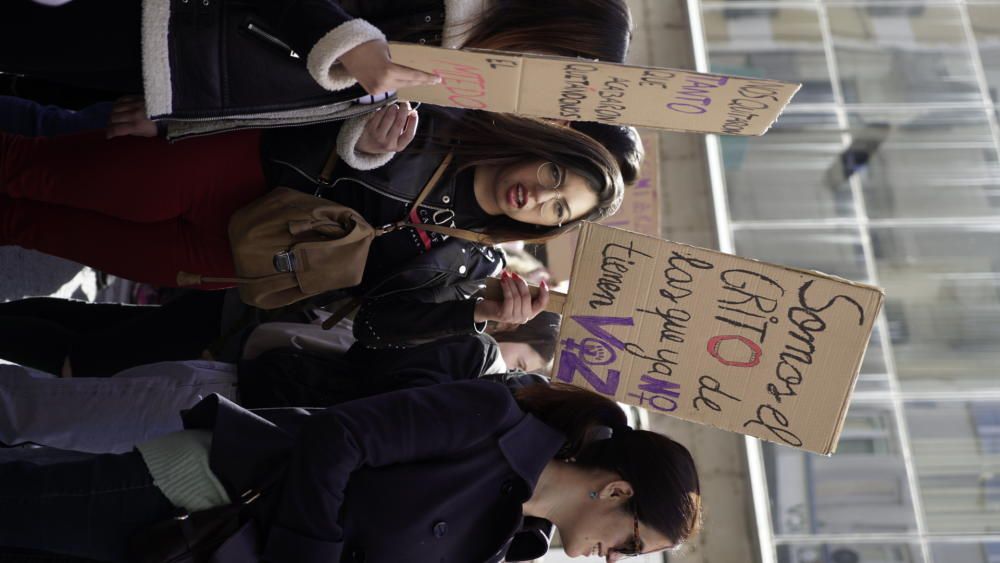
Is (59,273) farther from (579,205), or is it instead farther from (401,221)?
(579,205)

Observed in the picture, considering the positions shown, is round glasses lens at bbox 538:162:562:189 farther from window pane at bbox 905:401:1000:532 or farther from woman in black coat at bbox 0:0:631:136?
window pane at bbox 905:401:1000:532

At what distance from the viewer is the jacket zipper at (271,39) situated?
5.43ft

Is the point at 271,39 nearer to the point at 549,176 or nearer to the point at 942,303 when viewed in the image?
the point at 549,176

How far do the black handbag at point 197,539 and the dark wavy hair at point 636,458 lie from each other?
2.39ft

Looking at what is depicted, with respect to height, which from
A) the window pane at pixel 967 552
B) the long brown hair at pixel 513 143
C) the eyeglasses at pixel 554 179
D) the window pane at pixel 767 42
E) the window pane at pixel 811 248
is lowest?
the window pane at pixel 967 552

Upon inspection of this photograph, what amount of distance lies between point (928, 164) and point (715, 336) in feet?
10.8

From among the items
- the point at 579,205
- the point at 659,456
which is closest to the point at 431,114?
the point at 579,205

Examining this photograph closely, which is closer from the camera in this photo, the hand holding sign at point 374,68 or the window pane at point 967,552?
the hand holding sign at point 374,68

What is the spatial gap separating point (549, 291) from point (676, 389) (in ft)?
1.40

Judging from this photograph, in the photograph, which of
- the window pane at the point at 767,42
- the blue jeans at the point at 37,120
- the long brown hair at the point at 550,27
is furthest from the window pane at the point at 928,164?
the blue jeans at the point at 37,120

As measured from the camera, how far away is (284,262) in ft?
6.75

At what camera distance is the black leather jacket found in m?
2.04

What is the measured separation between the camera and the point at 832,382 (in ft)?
6.80

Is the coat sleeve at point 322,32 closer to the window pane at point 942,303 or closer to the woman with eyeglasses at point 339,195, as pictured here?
the woman with eyeglasses at point 339,195
